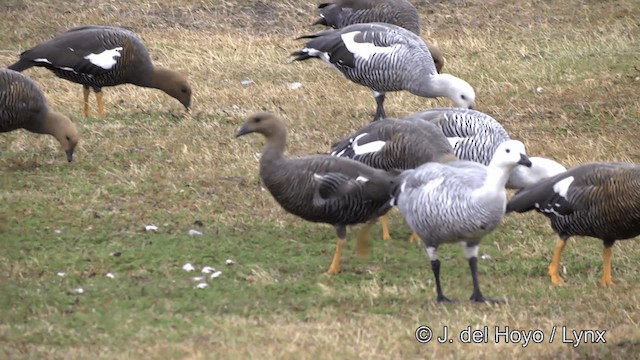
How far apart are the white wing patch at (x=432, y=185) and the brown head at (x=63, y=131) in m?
4.68

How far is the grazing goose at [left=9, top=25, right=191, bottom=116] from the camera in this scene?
1317 cm

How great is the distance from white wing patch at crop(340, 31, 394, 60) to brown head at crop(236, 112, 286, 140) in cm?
370

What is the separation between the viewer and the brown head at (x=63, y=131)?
11.9 m

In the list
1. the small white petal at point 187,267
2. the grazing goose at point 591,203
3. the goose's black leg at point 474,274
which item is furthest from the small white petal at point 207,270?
the grazing goose at point 591,203

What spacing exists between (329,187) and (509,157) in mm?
1593

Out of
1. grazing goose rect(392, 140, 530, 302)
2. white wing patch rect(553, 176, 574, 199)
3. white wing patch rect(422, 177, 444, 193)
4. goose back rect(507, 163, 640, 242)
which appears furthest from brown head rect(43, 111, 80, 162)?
white wing patch rect(553, 176, 574, 199)

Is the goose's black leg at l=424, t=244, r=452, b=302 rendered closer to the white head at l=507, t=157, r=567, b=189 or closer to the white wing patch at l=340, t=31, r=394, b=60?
the white head at l=507, t=157, r=567, b=189

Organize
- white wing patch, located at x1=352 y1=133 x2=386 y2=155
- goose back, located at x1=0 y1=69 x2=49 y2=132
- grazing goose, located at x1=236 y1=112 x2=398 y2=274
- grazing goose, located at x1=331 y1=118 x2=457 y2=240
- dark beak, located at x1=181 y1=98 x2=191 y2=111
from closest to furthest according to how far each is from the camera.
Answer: grazing goose, located at x1=236 y1=112 x2=398 y2=274
grazing goose, located at x1=331 y1=118 x2=457 y2=240
white wing patch, located at x1=352 y1=133 x2=386 y2=155
goose back, located at x1=0 y1=69 x2=49 y2=132
dark beak, located at x1=181 y1=98 x2=191 y2=111

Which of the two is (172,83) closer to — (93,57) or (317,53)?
(93,57)

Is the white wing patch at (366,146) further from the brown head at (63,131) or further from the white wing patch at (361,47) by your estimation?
the brown head at (63,131)

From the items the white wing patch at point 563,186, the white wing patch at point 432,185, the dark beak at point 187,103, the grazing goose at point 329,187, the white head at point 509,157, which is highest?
the white head at point 509,157

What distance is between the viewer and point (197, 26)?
1955 cm

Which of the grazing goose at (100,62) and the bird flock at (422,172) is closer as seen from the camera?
the bird flock at (422,172)

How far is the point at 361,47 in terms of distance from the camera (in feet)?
43.3
